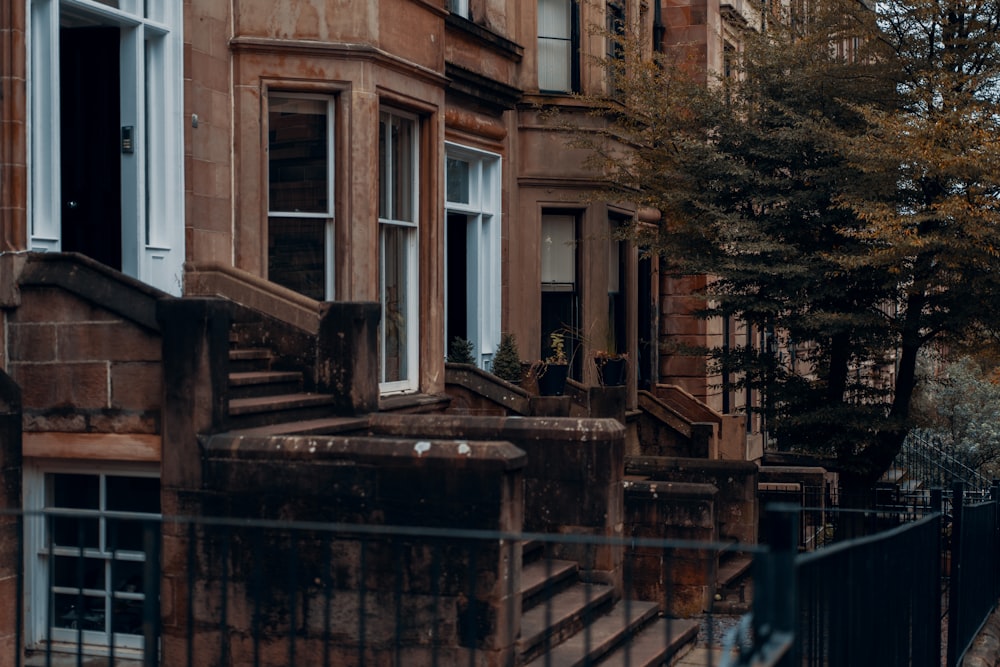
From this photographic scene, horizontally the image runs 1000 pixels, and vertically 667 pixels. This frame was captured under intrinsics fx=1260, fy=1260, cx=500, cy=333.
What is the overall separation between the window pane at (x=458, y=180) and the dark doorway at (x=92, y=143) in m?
5.49

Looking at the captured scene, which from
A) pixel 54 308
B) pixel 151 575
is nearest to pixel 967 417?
pixel 54 308

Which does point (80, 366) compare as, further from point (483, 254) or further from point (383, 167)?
point (483, 254)

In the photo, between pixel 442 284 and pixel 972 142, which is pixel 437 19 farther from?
pixel 972 142

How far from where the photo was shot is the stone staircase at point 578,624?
Answer: 880 cm

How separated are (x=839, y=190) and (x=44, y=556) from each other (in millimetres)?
9894

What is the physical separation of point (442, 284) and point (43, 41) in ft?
17.6

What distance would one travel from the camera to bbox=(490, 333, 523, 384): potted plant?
16.2m

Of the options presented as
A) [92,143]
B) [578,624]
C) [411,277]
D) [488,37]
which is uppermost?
[488,37]

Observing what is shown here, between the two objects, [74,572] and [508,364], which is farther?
[508,364]

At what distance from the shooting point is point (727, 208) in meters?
16.0

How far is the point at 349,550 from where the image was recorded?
320 inches

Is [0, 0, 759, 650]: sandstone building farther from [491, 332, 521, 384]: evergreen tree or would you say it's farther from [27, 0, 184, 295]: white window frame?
[491, 332, 521, 384]: evergreen tree

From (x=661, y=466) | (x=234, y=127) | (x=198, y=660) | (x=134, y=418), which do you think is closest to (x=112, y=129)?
(x=234, y=127)

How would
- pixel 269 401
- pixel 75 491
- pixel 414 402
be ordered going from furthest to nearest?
pixel 414 402, pixel 269 401, pixel 75 491
